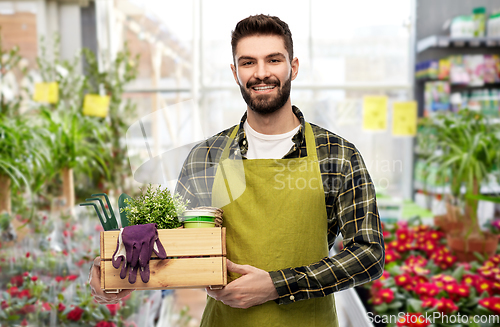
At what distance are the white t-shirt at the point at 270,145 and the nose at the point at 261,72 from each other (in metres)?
0.17

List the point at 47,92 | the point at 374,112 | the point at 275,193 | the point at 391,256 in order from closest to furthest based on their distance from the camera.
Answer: the point at 275,193
the point at 391,256
the point at 47,92
the point at 374,112

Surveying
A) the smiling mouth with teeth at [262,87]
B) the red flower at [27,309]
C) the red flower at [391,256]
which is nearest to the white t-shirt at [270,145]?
the smiling mouth with teeth at [262,87]

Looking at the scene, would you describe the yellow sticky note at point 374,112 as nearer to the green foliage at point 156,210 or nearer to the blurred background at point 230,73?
the blurred background at point 230,73

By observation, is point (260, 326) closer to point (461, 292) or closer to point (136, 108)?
point (461, 292)

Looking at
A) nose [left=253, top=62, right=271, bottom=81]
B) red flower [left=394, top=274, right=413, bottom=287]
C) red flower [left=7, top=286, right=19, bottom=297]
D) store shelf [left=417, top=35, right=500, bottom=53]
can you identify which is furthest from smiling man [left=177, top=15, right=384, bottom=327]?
store shelf [left=417, top=35, right=500, bottom=53]

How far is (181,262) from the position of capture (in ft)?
2.61

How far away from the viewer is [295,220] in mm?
973

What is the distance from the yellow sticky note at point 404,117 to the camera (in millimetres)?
2799

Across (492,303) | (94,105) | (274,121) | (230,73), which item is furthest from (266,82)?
(230,73)

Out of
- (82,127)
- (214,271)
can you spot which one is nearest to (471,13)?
(82,127)

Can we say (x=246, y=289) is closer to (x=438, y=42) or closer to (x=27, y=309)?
(x=27, y=309)

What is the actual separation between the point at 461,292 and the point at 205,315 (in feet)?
4.26

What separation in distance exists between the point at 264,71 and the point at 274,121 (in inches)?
5.8

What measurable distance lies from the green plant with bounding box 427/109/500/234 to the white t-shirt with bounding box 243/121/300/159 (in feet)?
4.51
